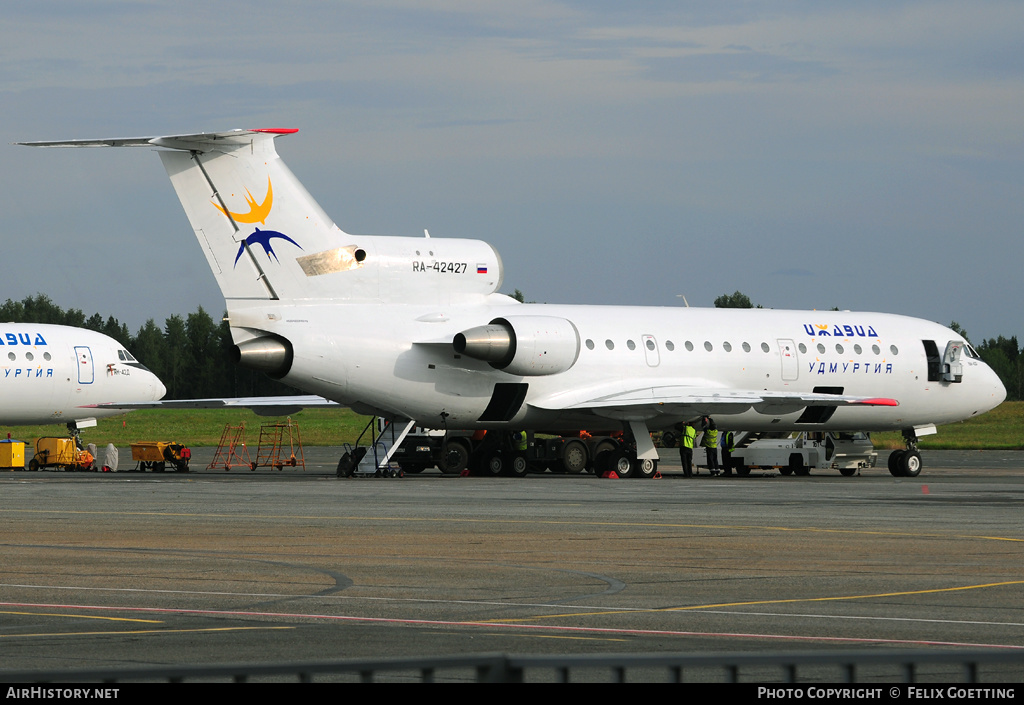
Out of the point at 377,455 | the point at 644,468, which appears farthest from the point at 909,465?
the point at 377,455

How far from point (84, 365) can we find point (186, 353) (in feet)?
353

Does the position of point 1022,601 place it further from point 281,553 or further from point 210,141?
point 210,141

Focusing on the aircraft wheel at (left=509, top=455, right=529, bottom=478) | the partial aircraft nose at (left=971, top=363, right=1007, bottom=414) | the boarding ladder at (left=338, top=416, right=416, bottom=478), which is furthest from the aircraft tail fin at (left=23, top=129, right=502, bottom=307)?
the partial aircraft nose at (left=971, top=363, right=1007, bottom=414)

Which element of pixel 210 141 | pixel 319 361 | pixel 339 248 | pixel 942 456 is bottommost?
pixel 942 456

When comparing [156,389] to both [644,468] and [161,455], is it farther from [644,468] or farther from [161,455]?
[644,468]

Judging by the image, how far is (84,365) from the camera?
45.7 m

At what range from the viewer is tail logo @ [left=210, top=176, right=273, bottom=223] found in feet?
108

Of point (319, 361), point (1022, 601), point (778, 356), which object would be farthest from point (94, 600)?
point (778, 356)

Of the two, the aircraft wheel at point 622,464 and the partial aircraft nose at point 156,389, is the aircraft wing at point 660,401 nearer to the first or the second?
the aircraft wheel at point 622,464

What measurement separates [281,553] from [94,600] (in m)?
4.28

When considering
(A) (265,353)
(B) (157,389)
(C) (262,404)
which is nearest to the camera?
(A) (265,353)

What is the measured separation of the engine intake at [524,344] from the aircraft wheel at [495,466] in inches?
212

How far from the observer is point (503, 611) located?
38.6 ft

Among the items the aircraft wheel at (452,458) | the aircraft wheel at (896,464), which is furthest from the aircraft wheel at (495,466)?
the aircraft wheel at (896,464)
